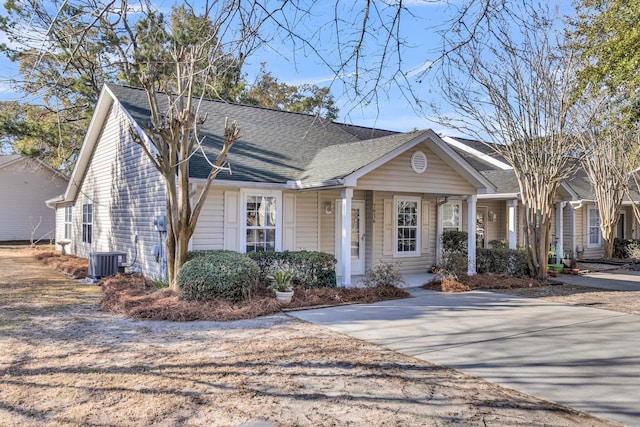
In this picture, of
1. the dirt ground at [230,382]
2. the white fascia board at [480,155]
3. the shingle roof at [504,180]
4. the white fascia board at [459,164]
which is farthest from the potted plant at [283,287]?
the white fascia board at [480,155]

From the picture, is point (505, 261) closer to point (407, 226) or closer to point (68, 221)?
point (407, 226)

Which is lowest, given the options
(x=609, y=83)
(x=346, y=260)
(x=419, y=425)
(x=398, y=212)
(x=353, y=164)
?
(x=419, y=425)

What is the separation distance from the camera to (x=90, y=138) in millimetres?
15570

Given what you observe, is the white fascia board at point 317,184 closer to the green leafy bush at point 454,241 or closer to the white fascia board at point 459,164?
the white fascia board at point 459,164

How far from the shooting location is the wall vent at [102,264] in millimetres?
11602

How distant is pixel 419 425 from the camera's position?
3.64m

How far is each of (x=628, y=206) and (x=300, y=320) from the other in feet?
68.2

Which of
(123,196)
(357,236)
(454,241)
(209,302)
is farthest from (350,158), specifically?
(123,196)

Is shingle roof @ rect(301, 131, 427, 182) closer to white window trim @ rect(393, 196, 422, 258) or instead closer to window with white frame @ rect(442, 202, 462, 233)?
white window trim @ rect(393, 196, 422, 258)

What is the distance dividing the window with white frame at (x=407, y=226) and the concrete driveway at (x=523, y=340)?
3741 millimetres

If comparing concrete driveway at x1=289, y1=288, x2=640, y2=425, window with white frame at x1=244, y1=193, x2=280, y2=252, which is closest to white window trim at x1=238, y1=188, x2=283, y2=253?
window with white frame at x1=244, y1=193, x2=280, y2=252

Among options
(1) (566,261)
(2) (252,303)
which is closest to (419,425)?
(2) (252,303)

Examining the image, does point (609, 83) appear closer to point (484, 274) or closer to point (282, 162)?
point (484, 274)

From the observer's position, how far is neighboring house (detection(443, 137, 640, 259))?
15547mm
